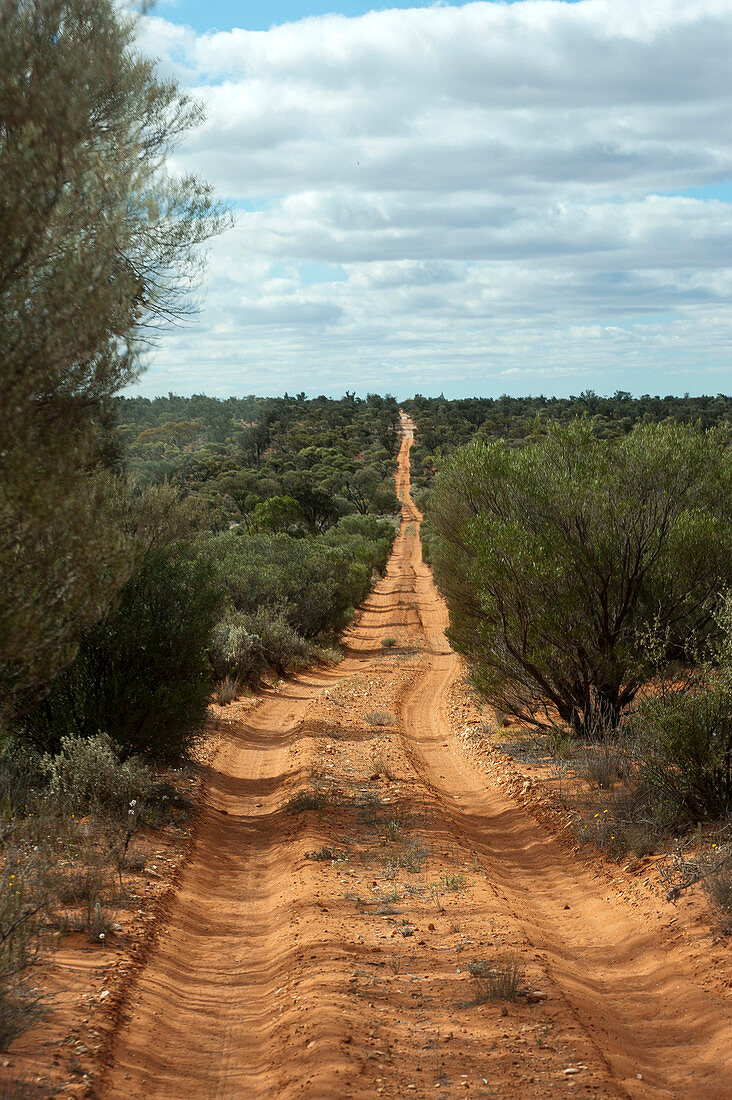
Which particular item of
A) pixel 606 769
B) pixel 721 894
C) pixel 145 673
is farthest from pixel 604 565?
pixel 145 673

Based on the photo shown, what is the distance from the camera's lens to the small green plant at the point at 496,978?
552 centimetres

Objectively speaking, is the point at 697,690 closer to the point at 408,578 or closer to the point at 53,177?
the point at 53,177

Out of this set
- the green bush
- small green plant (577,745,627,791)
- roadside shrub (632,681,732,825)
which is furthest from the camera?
small green plant (577,745,627,791)

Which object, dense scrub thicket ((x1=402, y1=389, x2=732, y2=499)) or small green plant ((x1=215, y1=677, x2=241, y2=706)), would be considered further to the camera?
dense scrub thicket ((x1=402, y1=389, x2=732, y2=499))

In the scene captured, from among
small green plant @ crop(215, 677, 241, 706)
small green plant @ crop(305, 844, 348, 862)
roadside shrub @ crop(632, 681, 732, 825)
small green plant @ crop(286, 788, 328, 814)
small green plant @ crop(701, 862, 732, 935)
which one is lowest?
small green plant @ crop(215, 677, 241, 706)

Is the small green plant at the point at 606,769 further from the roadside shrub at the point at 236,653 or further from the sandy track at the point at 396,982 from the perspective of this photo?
the roadside shrub at the point at 236,653

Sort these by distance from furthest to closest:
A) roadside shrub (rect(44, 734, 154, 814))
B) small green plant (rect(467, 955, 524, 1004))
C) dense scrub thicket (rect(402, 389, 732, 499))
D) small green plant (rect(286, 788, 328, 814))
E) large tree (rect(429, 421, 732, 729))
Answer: dense scrub thicket (rect(402, 389, 732, 499))
large tree (rect(429, 421, 732, 729))
small green plant (rect(286, 788, 328, 814))
roadside shrub (rect(44, 734, 154, 814))
small green plant (rect(467, 955, 524, 1004))

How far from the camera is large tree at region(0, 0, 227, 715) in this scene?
14.1ft

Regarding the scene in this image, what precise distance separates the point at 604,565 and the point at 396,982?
7.38m

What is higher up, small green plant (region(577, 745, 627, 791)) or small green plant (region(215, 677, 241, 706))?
small green plant (region(577, 745, 627, 791))

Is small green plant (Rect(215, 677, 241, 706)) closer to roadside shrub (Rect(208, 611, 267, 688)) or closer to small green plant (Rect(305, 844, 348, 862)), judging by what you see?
roadside shrub (Rect(208, 611, 267, 688))

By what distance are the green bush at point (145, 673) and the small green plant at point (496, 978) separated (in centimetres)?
527

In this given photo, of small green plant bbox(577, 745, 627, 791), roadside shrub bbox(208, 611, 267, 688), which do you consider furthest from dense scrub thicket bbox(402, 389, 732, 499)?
small green plant bbox(577, 745, 627, 791)

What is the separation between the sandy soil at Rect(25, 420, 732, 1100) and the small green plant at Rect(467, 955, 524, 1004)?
0.08 ft
